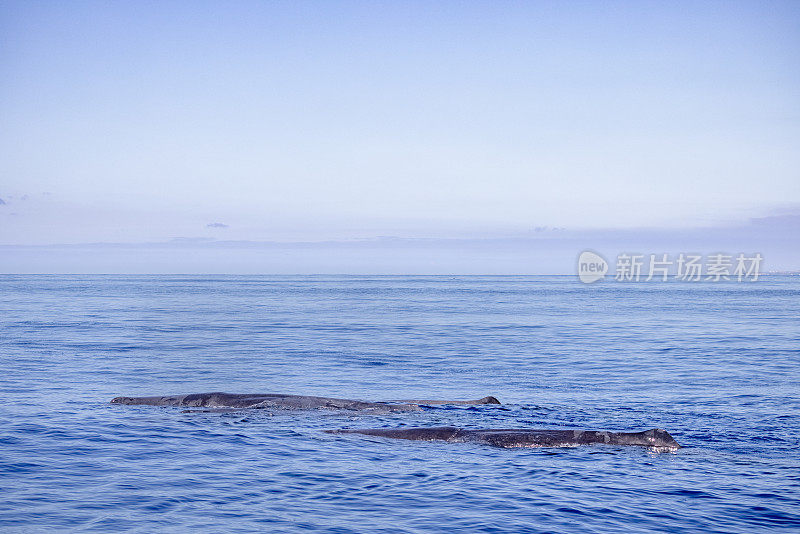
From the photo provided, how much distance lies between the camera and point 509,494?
15969 mm

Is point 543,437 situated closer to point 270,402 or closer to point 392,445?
point 392,445

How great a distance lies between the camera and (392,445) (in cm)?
2041

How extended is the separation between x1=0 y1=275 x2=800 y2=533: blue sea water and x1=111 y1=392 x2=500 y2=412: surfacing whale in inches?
31.9

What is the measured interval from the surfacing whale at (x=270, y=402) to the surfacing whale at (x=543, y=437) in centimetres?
407

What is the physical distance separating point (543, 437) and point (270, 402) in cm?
1032

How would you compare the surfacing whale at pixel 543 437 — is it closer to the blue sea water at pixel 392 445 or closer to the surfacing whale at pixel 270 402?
the blue sea water at pixel 392 445

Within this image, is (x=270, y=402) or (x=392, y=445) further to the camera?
(x=270, y=402)

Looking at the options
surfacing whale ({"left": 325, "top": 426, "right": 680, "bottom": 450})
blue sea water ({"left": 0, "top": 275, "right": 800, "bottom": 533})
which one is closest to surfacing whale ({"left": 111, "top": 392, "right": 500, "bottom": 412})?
blue sea water ({"left": 0, "top": 275, "right": 800, "bottom": 533})

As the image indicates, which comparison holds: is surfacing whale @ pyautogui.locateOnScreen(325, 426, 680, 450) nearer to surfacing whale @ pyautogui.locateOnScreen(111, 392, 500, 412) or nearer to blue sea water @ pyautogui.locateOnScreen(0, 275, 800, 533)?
blue sea water @ pyautogui.locateOnScreen(0, 275, 800, 533)

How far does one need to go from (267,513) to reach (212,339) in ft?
136

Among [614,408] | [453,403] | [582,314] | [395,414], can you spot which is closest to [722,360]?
[614,408]

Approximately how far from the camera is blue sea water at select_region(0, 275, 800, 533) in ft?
48.3

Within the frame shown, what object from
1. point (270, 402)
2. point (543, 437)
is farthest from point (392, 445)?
point (270, 402)

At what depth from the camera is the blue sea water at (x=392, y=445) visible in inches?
579
